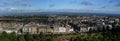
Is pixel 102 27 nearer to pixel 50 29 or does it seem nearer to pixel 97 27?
pixel 97 27

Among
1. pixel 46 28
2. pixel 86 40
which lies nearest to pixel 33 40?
pixel 86 40

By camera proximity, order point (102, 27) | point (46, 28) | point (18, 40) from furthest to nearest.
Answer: point (102, 27)
point (46, 28)
point (18, 40)

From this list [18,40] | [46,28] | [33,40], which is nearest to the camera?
[18,40]

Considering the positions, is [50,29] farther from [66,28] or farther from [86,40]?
[86,40]

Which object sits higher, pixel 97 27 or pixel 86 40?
pixel 86 40

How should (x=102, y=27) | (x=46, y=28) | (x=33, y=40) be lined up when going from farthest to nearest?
1. (x=102, y=27)
2. (x=46, y=28)
3. (x=33, y=40)

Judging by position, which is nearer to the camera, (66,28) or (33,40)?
(33,40)

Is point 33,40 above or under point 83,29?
above

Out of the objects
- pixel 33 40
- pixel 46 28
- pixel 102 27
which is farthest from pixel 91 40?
pixel 102 27

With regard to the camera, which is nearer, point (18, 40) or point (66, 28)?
point (18, 40)
